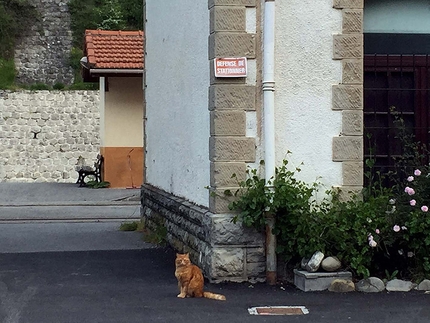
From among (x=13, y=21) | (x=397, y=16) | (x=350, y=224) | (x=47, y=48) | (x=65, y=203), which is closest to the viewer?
(x=350, y=224)

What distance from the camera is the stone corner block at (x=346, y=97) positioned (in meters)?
8.23

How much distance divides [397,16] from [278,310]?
3903 millimetres

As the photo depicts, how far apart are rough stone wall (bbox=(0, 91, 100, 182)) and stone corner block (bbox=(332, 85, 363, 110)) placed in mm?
20477

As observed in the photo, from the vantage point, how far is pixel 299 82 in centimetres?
820

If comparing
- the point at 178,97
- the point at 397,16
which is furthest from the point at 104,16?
the point at 397,16

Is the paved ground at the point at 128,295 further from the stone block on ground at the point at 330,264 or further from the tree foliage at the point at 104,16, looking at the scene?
the tree foliage at the point at 104,16

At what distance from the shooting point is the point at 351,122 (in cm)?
823

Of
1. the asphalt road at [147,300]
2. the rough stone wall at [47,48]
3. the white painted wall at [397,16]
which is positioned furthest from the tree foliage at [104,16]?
the white painted wall at [397,16]

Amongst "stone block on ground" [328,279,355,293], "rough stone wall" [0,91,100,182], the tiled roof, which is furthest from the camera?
"rough stone wall" [0,91,100,182]

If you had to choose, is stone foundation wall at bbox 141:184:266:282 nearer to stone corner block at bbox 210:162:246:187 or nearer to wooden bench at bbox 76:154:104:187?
Answer: stone corner block at bbox 210:162:246:187

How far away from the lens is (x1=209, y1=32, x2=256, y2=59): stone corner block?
26.3ft

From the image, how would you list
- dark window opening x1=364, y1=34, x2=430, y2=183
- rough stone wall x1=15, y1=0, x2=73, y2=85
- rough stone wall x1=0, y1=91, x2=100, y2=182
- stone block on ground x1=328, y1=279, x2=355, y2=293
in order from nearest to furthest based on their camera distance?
1. stone block on ground x1=328, y1=279, x2=355, y2=293
2. dark window opening x1=364, y1=34, x2=430, y2=183
3. rough stone wall x1=0, y1=91, x2=100, y2=182
4. rough stone wall x1=15, y1=0, x2=73, y2=85

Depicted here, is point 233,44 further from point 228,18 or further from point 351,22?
point 351,22

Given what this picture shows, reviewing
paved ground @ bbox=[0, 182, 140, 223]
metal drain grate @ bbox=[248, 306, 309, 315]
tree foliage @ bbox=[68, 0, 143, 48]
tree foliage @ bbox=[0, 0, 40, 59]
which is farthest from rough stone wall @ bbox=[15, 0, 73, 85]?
metal drain grate @ bbox=[248, 306, 309, 315]
